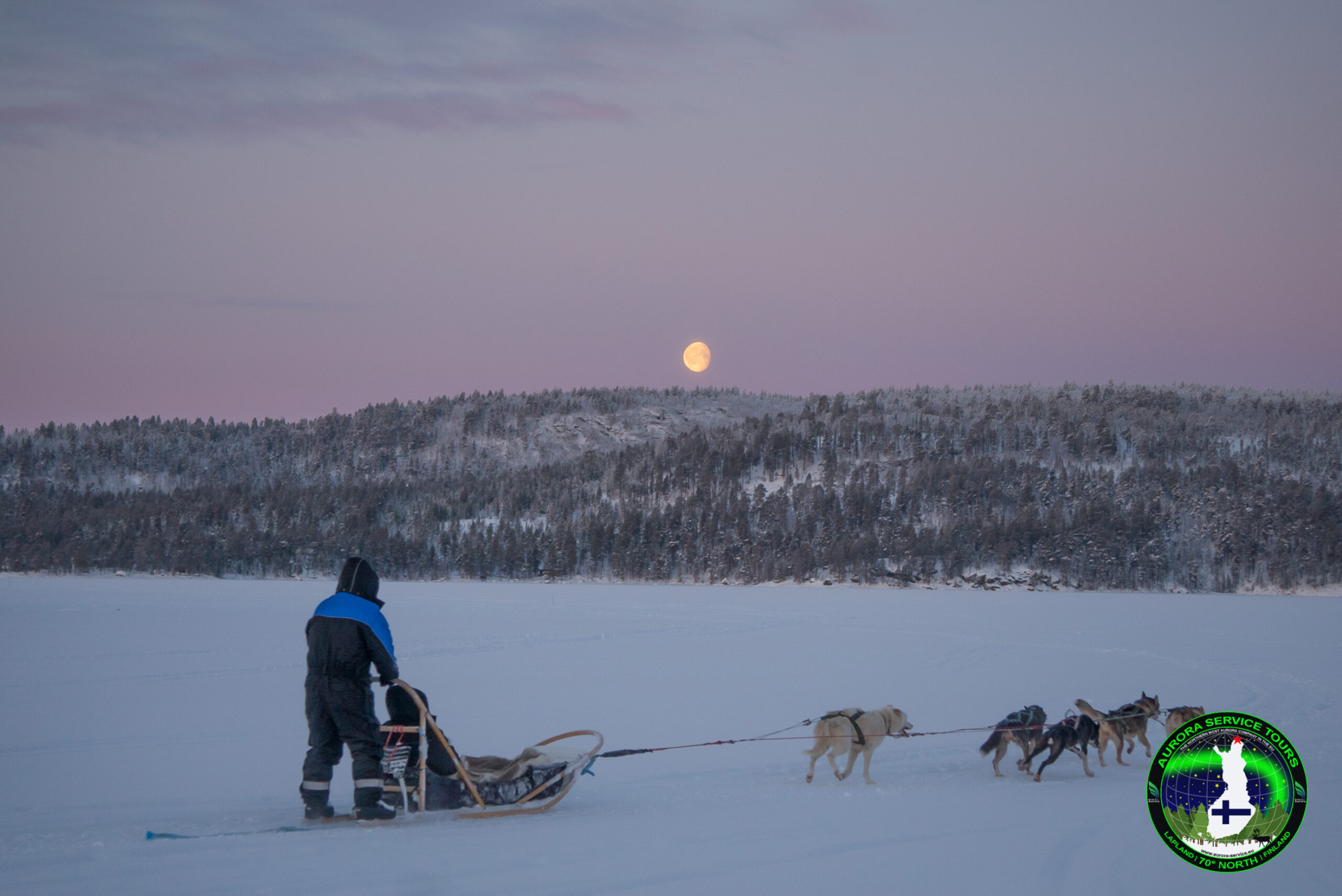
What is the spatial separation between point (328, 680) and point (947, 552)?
8688 cm

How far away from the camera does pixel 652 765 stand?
8891 millimetres

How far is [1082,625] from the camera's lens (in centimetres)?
2844

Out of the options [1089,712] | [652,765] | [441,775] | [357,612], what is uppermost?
[357,612]

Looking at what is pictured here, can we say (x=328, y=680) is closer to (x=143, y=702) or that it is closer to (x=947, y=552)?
(x=143, y=702)

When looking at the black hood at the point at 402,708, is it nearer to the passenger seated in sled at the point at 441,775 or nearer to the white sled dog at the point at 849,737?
the passenger seated in sled at the point at 441,775

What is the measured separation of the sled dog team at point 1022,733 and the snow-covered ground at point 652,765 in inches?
10.0

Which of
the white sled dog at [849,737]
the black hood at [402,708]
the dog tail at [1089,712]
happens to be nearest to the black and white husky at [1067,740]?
the dog tail at [1089,712]

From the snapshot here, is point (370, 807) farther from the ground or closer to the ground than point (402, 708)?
closer to the ground

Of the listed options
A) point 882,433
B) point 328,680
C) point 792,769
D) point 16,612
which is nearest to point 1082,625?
point 792,769

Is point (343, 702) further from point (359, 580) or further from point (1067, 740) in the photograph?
point (1067, 740)

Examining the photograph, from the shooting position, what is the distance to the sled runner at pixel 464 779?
265 inches

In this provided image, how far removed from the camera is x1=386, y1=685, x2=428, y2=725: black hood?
22.4ft

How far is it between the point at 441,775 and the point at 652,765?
2656 millimetres

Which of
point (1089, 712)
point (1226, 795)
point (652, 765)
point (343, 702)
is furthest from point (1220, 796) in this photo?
point (343, 702)
